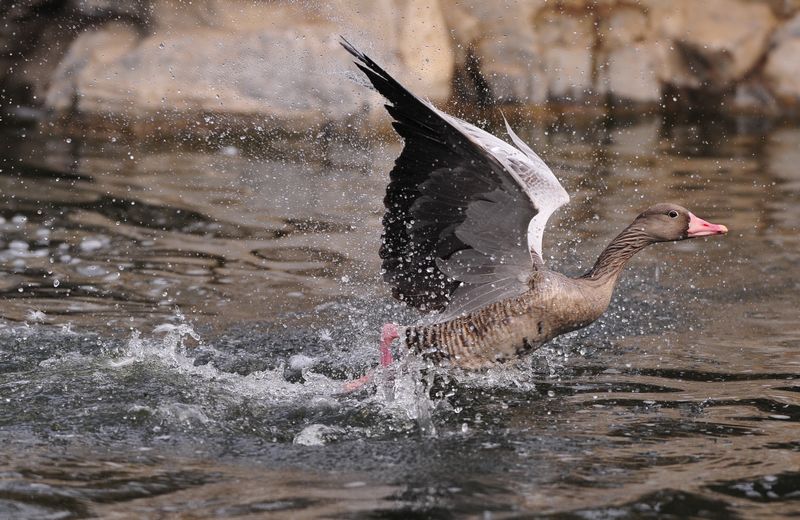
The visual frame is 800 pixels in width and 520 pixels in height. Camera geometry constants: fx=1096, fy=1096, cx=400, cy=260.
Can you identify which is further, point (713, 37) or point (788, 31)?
point (713, 37)

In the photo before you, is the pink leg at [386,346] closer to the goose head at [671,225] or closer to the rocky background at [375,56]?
the goose head at [671,225]

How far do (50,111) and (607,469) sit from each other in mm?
9323

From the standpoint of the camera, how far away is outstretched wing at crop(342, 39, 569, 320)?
5.18 meters

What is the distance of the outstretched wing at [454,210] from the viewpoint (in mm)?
5176

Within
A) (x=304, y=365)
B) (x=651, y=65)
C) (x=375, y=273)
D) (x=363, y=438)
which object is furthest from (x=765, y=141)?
(x=363, y=438)

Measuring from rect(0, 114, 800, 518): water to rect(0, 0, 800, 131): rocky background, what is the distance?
946 millimetres

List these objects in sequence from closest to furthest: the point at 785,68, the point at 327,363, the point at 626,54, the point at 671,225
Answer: the point at 671,225
the point at 327,363
the point at 785,68
the point at 626,54

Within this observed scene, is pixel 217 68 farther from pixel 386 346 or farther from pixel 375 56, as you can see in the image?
pixel 386 346

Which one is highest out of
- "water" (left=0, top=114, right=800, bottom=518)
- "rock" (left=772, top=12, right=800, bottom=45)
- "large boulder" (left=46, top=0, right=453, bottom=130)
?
"rock" (left=772, top=12, right=800, bottom=45)

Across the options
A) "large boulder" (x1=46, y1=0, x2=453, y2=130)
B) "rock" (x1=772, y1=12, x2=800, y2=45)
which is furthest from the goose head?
"rock" (x1=772, y1=12, x2=800, y2=45)

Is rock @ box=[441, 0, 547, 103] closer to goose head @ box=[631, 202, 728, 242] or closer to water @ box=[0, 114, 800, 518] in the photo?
water @ box=[0, 114, 800, 518]

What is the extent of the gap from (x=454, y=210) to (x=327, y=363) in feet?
4.33

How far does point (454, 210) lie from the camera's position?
18.4 feet

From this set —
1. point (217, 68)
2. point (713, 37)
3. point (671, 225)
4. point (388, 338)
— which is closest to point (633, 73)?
point (713, 37)
